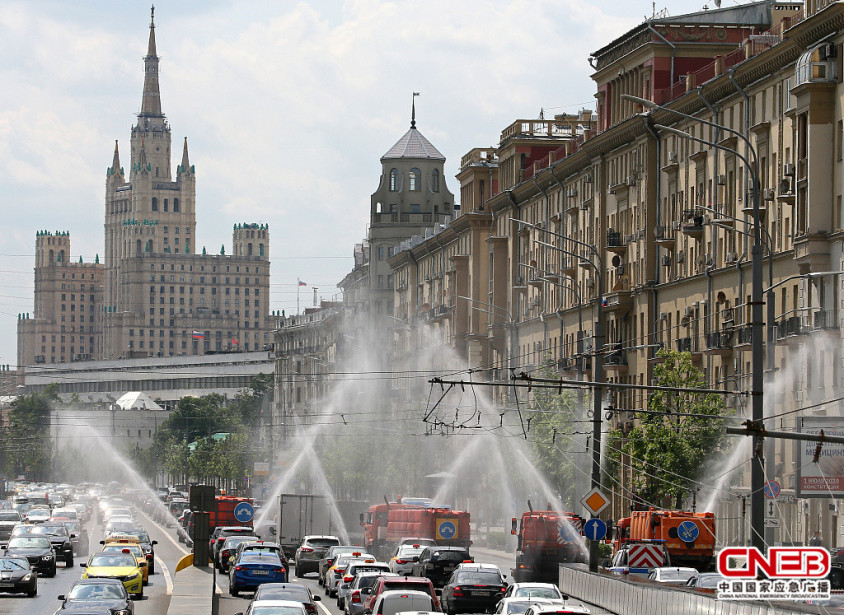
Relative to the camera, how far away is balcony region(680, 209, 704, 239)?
6406 cm

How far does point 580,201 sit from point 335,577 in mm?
38644

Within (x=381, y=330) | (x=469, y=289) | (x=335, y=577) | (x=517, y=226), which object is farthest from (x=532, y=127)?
(x=335, y=577)

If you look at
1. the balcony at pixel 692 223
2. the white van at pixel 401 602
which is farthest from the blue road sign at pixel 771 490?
the balcony at pixel 692 223

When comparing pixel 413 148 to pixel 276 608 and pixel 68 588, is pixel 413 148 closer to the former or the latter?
pixel 68 588

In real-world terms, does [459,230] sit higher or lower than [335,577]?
higher

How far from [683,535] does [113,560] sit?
17.1 m

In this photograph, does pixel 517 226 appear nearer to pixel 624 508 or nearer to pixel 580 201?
pixel 580 201

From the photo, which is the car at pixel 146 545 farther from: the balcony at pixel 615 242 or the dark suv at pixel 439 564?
the balcony at pixel 615 242

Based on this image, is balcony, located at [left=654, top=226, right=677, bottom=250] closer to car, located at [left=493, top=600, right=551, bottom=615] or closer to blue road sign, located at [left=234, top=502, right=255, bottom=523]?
blue road sign, located at [left=234, top=502, right=255, bottom=523]

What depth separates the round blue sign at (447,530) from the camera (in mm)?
65062

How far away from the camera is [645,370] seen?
7150 cm

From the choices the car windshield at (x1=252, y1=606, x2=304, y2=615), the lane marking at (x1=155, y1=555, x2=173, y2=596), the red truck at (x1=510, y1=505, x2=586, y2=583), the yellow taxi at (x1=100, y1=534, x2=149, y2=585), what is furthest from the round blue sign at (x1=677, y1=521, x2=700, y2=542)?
the car windshield at (x1=252, y1=606, x2=304, y2=615)

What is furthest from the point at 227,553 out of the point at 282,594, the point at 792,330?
the point at 282,594

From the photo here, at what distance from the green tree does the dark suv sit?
9313 mm
